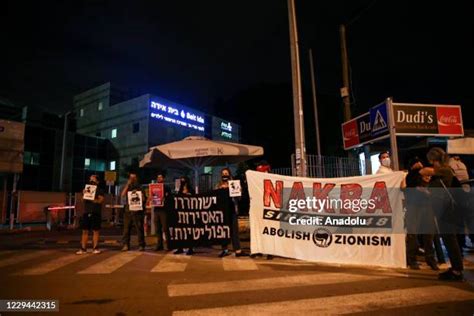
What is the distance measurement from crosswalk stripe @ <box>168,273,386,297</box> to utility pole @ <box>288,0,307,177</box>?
3.96 m

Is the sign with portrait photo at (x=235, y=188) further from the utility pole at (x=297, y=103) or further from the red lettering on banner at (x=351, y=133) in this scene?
the red lettering on banner at (x=351, y=133)

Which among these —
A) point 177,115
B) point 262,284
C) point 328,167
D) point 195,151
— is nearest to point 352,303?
point 262,284

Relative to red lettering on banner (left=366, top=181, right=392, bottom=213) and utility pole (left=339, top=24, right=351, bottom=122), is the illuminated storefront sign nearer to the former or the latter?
utility pole (left=339, top=24, right=351, bottom=122)

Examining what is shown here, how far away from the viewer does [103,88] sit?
183ft

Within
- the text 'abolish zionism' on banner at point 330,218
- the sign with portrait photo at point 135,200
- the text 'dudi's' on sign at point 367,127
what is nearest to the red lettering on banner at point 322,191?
the text 'abolish zionism' on banner at point 330,218

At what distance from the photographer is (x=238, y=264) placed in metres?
7.61

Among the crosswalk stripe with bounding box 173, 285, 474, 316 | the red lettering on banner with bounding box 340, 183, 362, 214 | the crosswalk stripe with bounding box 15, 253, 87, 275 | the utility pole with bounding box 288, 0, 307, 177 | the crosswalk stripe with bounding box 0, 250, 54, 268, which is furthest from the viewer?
the utility pole with bounding box 288, 0, 307, 177

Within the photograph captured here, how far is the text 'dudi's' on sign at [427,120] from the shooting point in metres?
11.4

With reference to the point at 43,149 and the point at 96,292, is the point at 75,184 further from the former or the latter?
the point at 96,292

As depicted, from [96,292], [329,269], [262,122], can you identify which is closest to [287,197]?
[329,269]

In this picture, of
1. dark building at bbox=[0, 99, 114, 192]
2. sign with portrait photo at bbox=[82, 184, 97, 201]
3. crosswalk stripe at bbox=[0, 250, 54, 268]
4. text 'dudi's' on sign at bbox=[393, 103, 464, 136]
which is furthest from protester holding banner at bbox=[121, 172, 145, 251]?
dark building at bbox=[0, 99, 114, 192]

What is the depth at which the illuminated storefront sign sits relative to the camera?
2007 inches

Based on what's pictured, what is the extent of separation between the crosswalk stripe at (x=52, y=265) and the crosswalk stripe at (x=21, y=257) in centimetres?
70

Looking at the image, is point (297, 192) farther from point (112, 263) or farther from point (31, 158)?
point (31, 158)
